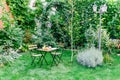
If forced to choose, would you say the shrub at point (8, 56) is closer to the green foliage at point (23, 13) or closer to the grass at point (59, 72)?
the grass at point (59, 72)

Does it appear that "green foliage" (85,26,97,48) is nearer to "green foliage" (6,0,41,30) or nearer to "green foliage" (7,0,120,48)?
"green foliage" (7,0,120,48)

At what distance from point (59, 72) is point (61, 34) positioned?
382 cm

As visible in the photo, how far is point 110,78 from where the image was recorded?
903 centimetres

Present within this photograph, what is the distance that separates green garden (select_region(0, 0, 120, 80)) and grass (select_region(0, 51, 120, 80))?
3cm

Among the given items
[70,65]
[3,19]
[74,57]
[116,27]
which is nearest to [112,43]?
[116,27]

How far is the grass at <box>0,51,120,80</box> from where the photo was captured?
897 centimetres

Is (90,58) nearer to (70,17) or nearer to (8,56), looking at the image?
(8,56)

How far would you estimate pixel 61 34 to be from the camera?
42.9 ft

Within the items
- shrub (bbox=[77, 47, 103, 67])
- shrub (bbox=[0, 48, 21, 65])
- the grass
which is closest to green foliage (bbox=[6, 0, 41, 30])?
shrub (bbox=[0, 48, 21, 65])

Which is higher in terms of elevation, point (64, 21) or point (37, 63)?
point (64, 21)

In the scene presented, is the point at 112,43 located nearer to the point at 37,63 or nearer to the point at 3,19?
the point at 37,63

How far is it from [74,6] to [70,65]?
3492mm

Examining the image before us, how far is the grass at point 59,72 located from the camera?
29.4 feet

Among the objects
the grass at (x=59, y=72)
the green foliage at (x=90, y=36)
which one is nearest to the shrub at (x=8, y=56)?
the grass at (x=59, y=72)
